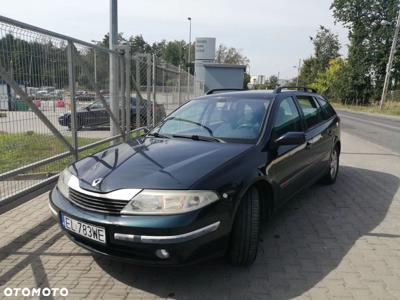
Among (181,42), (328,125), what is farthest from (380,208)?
(181,42)

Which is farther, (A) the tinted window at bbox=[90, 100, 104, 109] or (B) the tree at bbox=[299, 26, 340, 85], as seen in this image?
(B) the tree at bbox=[299, 26, 340, 85]

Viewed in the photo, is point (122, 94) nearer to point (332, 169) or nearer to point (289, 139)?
point (332, 169)

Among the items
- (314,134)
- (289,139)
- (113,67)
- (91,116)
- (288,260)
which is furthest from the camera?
(113,67)

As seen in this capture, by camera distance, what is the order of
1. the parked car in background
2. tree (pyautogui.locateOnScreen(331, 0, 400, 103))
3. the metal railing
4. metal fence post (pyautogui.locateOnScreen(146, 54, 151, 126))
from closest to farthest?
the metal railing
the parked car in background
metal fence post (pyautogui.locateOnScreen(146, 54, 151, 126))
tree (pyautogui.locateOnScreen(331, 0, 400, 103))

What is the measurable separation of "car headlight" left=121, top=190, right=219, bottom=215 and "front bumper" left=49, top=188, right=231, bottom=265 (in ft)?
0.14

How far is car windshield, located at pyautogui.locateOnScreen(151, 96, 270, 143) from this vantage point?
4098 millimetres

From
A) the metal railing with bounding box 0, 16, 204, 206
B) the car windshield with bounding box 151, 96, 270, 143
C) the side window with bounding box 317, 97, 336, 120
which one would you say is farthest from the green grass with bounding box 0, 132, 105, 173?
the side window with bounding box 317, 97, 336, 120

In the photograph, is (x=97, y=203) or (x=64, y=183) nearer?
(x=97, y=203)

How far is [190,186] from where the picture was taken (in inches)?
117

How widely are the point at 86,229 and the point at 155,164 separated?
0.77m

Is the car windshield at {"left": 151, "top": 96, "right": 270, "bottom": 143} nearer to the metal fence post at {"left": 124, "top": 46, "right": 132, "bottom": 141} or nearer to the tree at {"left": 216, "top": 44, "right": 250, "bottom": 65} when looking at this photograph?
the metal fence post at {"left": 124, "top": 46, "right": 132, "bottom": 141}

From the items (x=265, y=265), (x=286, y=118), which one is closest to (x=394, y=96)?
(x=286, y=118)

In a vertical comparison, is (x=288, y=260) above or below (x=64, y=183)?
below
